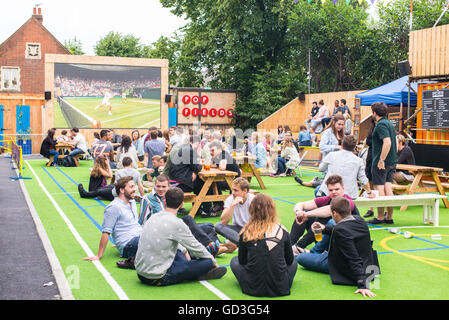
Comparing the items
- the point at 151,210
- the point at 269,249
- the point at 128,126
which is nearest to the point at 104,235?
the point at 151,210

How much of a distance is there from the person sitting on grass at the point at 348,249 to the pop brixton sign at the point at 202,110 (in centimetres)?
2741

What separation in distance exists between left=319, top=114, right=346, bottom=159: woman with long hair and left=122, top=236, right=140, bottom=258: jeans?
15.0 feet

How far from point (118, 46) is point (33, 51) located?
A: 18.5m

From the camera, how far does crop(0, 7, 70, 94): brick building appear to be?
4522 centimetres

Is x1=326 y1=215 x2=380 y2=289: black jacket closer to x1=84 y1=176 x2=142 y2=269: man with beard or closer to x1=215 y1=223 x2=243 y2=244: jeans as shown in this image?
x1=215 y1=223 x2=243 y2=244: jeans

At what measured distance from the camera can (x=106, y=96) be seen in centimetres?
3038

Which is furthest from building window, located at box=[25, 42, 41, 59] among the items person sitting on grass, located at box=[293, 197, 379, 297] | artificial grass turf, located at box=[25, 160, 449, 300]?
person sitting on grass, located at box=[293, 197, 379, 297]

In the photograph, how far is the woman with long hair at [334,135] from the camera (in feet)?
31.6

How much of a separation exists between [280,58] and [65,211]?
1120 inches

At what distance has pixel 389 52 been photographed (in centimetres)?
3022

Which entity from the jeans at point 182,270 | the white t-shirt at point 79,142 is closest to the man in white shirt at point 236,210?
the jeans at point 182,270

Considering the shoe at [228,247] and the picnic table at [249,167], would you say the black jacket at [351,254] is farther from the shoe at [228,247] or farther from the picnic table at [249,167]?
the picnic table at [249,167]

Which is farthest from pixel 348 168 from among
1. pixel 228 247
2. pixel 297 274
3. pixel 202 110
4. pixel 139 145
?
pixel 202 110

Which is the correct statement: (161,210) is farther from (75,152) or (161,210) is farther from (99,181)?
(75,152)
